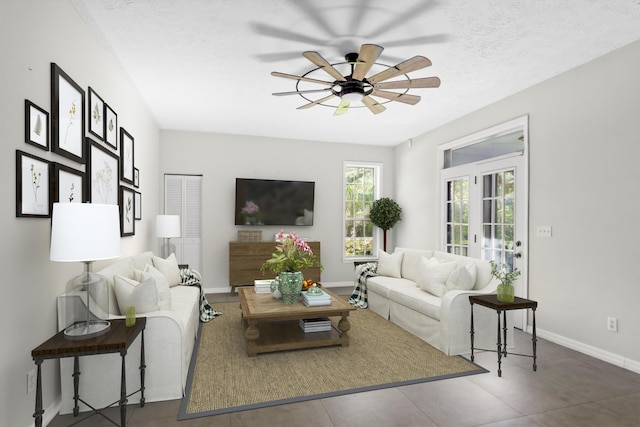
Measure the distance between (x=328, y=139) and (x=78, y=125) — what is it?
4571 millimetres

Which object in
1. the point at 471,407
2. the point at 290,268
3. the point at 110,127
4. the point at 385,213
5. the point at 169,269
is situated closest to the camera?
the point at 471,407

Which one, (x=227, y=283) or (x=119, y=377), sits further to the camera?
(x=227, y=283)

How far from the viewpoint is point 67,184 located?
7.96 ft

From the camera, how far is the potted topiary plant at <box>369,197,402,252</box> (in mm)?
6641

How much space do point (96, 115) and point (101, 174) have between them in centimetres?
48

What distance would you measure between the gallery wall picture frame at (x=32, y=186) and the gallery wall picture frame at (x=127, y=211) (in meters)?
1.45

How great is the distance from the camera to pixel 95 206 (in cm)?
194

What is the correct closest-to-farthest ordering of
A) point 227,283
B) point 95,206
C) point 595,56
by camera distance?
point 95,206 < point 595,56 < point 227,283

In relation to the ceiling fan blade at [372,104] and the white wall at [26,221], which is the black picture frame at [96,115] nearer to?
the white wall at [26,221]

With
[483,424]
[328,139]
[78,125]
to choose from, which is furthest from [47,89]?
[328,139]

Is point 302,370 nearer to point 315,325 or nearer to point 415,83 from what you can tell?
point 315,325

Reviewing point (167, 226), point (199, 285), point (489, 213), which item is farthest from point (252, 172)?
point (489, 213)

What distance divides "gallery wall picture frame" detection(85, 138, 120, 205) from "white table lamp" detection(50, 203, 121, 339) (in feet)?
2.83

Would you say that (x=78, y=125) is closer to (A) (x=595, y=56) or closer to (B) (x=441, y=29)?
(B) (x=441, y=29)
